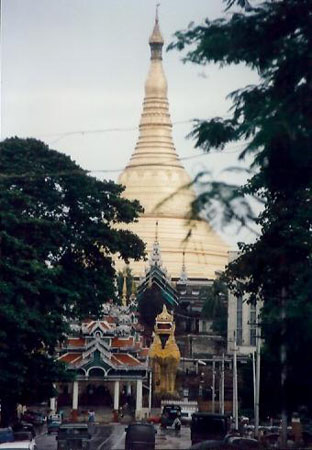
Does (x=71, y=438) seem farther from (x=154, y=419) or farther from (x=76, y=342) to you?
(x=76, y=342)

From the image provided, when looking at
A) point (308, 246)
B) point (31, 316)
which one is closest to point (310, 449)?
point (308, 246)

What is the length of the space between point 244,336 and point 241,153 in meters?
73.3

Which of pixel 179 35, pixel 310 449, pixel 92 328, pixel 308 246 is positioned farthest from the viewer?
pixel 92 328

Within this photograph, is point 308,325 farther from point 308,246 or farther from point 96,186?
point 96,186

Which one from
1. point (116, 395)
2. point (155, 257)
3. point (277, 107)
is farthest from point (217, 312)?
point (277, 107)

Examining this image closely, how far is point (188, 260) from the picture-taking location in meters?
105

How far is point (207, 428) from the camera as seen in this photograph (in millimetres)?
40312

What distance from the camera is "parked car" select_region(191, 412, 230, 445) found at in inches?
1581

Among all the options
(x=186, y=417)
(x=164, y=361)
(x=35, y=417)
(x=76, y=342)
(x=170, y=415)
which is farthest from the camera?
(x=164, y=361)

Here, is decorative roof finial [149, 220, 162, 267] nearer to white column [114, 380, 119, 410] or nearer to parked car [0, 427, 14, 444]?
white column [114, 380, 119, 410]

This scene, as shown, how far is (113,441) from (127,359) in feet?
96.1

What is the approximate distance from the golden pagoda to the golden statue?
1811 centimetres

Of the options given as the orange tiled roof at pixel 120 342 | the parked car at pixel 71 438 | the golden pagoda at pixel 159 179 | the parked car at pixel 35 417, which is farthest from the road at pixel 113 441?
the golden pagoda at pixel 159 179

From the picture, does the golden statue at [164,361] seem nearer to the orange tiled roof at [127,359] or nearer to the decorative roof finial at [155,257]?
the orange tiled roof at [127,359]
